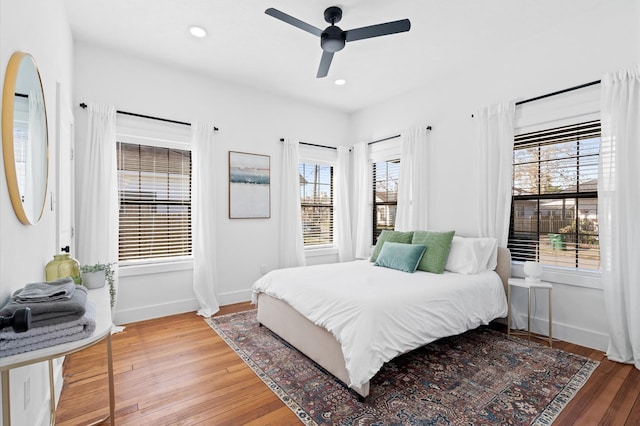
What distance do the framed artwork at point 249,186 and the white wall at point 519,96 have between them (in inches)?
74.9

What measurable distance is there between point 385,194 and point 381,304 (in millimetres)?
2922

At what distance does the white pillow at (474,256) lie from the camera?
10.6ft

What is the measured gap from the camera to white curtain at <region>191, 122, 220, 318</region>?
386cm

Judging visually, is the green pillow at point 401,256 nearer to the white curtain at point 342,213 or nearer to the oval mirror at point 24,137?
the white curtain at point 342,213

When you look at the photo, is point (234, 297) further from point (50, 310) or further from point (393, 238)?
point (50, 310)

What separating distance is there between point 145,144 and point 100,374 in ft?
7.87

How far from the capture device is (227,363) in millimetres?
2617

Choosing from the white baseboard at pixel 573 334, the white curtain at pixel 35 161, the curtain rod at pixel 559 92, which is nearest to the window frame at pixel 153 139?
the white curtain at pixel 35 161

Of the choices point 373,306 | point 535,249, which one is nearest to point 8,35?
point 373,306

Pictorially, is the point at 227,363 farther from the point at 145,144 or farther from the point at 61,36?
the point at 61,36

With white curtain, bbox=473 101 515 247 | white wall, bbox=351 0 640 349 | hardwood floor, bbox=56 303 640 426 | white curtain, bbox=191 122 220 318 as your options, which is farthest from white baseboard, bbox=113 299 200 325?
white curtain, bbox=473 101 515 247

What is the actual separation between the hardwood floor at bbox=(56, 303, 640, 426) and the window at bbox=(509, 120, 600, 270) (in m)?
0.88

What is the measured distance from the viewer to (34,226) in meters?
1.66

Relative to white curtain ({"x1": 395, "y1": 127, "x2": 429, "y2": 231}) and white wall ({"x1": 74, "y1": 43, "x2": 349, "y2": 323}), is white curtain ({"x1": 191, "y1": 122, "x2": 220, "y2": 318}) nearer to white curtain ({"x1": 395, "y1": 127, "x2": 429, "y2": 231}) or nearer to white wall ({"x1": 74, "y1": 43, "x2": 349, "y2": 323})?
white wall ({"x1": 74, "y1": 43, "x2": 349, "y2": 323})
